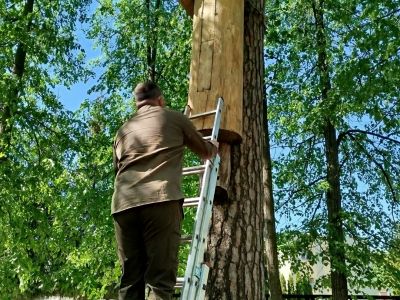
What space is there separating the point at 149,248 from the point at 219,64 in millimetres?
1716

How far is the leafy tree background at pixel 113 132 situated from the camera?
9.70 m

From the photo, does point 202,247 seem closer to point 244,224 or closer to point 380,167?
point 244,224

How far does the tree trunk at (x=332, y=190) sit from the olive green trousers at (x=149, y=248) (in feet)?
26.0

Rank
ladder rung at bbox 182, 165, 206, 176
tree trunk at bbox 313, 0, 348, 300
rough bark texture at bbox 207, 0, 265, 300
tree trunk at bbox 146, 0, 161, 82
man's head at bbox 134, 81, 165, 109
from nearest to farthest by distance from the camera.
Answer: man's head at bbox 134, 81, 165, 109
ladder rung at bbox 182, 165, 206, 176
rough bark texture at bbox 207, 0, 265, 300
tree trunk at bbox 313, 0, 348, 300
tree trunk at bbox 146, 0, 161, 82

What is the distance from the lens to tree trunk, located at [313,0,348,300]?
33.9ft

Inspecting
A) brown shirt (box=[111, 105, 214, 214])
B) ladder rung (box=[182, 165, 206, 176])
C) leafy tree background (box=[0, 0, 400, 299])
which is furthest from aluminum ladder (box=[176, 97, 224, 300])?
leafy tree background (box=[0, 0, 400, 299])

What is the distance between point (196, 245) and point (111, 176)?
8.83 metres

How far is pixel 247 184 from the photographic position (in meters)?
3.91

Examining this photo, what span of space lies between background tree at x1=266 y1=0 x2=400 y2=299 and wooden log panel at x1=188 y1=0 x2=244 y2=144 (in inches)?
235

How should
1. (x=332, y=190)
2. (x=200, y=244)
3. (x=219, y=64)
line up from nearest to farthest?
(x=200, y=244), (x=219, y=64), (x=332, y=190)

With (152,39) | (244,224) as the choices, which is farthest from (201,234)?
(152,39)

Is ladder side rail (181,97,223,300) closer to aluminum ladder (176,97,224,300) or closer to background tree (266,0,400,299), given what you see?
aluminum ladder (176,97,224,300)

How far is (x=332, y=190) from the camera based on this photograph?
11602 millimetres

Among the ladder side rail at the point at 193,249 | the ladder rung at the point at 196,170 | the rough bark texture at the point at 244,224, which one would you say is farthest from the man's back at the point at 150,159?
the rough bark texture at the point at 244,224
